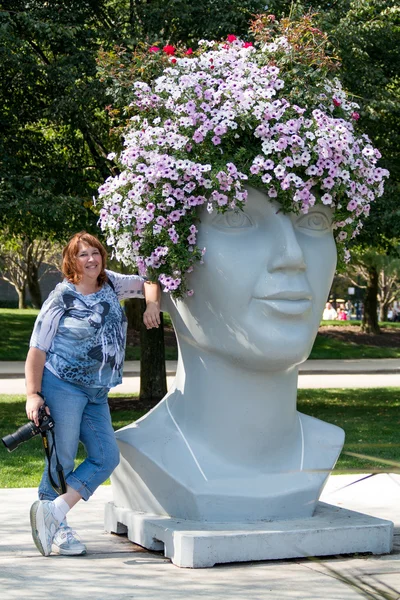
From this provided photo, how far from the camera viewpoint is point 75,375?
16.5 feet

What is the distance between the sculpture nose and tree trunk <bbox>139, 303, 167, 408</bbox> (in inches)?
319

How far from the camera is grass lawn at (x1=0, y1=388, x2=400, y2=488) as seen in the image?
898 cm

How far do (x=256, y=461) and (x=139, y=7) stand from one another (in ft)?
25.8

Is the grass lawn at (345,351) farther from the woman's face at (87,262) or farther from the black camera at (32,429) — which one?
the black camera at (32,429)

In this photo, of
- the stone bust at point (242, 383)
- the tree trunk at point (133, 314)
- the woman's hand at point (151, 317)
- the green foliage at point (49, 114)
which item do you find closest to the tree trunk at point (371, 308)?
the tree trunk at point (133, 314)

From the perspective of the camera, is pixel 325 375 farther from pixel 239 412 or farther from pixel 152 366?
pixel 239 412

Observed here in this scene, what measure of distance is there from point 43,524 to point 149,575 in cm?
62

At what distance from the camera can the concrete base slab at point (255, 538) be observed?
4.84 meters

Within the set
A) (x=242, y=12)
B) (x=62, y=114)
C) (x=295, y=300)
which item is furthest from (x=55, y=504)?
(x=242, y=12)

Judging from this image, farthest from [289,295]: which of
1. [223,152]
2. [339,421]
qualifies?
[339,421]

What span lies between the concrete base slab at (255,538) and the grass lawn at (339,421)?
225 cm

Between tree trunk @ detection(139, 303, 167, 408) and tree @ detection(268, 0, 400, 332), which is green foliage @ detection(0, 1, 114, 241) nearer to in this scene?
tree trunk @ detection(139, 303, 167, 408)

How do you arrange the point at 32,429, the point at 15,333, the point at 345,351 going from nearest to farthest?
1. the point at 32,429
2. the point at 15,333
3. the point at 345,351

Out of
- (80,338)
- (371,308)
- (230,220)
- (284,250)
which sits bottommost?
(80,338)
